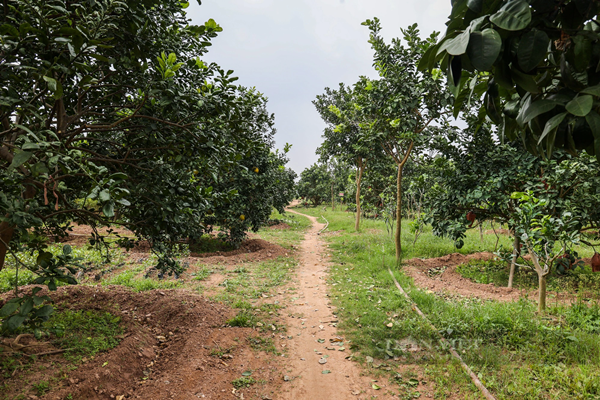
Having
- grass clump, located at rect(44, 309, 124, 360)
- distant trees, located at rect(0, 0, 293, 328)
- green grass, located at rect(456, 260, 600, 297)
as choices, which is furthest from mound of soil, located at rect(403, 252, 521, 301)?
grass clump, located at rect(44, 309, 124, 360)

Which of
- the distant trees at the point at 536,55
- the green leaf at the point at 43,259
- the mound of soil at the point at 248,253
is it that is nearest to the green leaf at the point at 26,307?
the green leaf at the point at 43,259

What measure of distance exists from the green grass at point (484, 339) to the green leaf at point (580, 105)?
3031 millimetres

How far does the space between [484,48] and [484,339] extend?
13.5 ft

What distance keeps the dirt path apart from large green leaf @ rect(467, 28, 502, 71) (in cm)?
325

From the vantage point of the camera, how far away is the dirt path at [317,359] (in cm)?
324

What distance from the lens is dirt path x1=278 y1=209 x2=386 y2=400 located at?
3.24 m

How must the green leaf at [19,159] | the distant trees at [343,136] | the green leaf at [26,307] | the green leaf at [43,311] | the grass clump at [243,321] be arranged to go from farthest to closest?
1. the distant trees at [343,136]
2. the grass clump at [243,321]
3. the green leaf at [43,311]
4. the green leaf at [26,307]
5. the green leaf at [19,159]

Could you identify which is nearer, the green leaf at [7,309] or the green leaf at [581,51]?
the green leaf at [581,51]

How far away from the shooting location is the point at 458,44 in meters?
1.03

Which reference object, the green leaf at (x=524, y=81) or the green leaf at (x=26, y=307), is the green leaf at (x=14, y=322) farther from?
the green leaf at (x=524, y=81)

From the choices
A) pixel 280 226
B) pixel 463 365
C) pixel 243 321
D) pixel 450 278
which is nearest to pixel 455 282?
pixel 450 278

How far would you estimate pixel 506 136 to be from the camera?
1536mm

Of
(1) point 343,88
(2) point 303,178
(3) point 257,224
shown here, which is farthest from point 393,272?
(2) point 303,178

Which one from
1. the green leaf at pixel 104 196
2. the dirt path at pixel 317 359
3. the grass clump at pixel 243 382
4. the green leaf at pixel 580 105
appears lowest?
the grass clump at pixel 243 382
